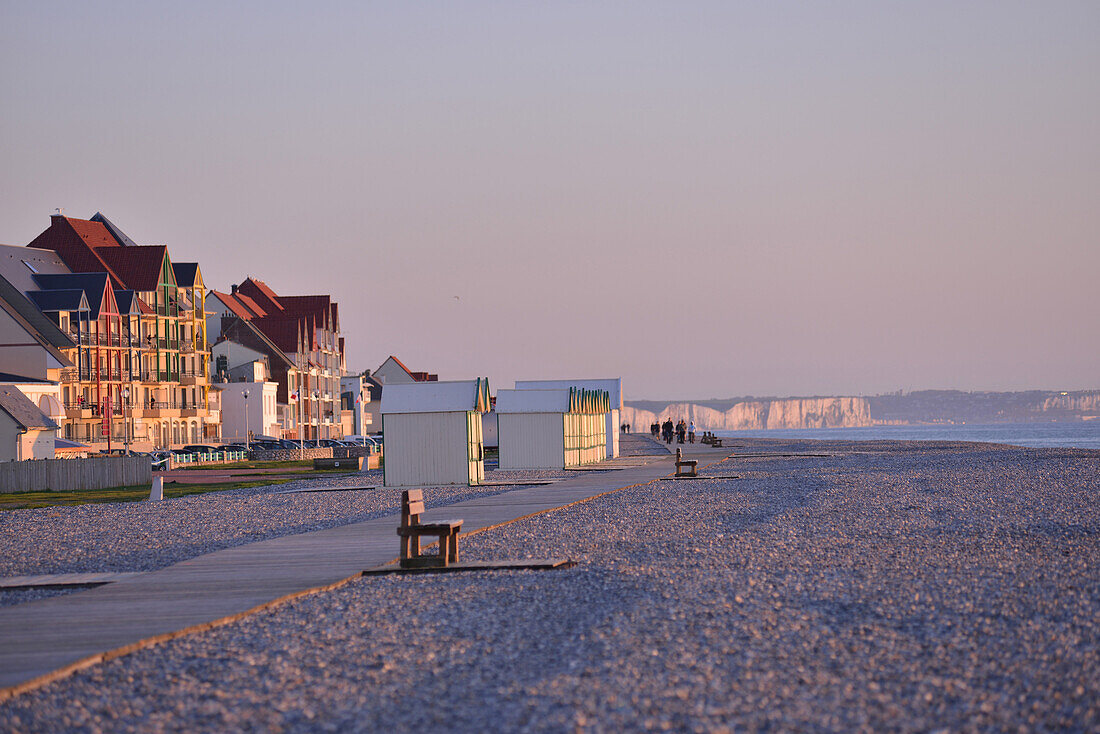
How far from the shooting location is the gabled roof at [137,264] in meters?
73.4

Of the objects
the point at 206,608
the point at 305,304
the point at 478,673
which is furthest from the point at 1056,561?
the point at 305,304

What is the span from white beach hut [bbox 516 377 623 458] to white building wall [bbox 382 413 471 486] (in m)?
16.9

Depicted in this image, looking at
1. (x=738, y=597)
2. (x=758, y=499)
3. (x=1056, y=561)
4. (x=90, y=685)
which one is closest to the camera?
(x=90, y=685)

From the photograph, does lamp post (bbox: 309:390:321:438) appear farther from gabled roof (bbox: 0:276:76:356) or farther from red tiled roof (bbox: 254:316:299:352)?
gabled roof (bbox: 0:276:76:356)

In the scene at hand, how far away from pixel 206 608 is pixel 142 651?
1.96 m

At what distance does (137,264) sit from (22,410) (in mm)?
23976

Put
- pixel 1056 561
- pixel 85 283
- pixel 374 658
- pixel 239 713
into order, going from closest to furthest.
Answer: pixel 239 713 → pixel 374 658 → pixel 1056 561 → pixel 85 283

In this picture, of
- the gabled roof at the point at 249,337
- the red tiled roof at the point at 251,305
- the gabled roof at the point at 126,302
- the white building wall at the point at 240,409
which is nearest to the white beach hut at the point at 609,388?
the gabled roof at the point at 126,302

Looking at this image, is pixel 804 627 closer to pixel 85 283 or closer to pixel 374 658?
pixel 374 658

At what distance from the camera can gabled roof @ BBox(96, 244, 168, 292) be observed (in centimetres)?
7338

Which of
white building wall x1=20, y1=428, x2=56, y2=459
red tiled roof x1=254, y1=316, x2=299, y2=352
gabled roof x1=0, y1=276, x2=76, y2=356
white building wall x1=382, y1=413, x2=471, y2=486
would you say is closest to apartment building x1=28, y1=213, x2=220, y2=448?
gabled roof x1=0, y1=276, x2=76, y2=356

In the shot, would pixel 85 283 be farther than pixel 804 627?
Yes

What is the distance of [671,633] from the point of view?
10547 millimetres

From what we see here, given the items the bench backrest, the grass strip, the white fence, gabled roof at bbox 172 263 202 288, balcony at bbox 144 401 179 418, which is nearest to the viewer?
the bench backrest
